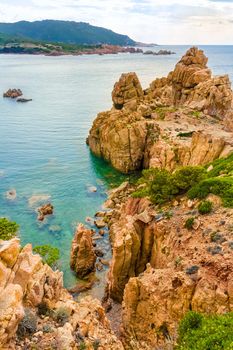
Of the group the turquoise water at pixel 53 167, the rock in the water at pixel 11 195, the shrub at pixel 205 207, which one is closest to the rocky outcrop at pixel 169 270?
the shrub at pixel 205 207

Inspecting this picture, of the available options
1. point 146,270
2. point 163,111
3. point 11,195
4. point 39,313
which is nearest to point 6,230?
point 146,270

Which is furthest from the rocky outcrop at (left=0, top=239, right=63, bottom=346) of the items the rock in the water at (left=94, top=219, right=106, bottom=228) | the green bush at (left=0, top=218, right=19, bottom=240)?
the rock in the water at (left=94, top=219, right=106, bottom=228)

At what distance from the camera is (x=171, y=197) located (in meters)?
38.7

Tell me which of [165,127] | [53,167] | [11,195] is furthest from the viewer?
[53,167]

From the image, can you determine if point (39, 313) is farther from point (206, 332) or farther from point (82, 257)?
point (82, 257)

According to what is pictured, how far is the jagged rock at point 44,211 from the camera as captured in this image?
182ft

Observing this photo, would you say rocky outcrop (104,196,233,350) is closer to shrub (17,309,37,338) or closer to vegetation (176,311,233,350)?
vegetation (176,311,233,350)

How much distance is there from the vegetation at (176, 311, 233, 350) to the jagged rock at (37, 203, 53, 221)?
120 ft

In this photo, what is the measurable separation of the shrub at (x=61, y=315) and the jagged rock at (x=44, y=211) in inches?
1271

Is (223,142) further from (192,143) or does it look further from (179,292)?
(179,292)

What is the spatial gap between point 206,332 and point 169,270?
8390mm

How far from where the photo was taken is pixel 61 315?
23141 millimetres

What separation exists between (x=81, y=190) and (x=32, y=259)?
41261 millimetres

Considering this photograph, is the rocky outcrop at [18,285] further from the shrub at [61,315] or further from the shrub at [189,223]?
the shrub at [189,223]
